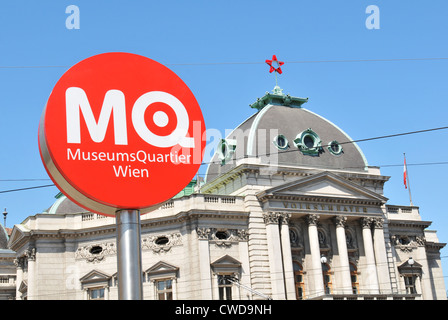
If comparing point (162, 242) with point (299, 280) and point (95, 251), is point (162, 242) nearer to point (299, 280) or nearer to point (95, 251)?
point (95, 251)

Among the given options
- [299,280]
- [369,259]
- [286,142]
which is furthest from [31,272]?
[369,259]

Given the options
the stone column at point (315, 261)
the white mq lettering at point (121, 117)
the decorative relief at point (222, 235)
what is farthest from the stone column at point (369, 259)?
the white mq lettering at point (121, 117)

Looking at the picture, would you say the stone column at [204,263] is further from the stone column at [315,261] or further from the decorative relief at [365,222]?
the decorative relief at [365,222]

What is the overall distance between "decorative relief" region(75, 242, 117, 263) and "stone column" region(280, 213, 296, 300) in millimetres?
13949

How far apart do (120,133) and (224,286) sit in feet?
123

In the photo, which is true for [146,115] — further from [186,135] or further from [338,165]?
[338,165]

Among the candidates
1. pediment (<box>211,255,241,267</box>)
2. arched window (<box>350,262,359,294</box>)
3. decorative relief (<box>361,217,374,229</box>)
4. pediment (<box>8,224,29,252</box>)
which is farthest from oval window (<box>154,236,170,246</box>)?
decorative relief (<box>361,217,374,229</box>)

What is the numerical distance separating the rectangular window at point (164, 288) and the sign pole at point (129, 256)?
36890mm

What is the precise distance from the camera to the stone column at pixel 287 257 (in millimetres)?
51531

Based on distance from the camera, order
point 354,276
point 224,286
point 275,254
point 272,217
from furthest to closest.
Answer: point 354,276
point 272,217
point 275,254
point 224,286

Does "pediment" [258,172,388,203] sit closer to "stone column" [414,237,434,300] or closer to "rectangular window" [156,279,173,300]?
"stone column" [414,237,434,300]

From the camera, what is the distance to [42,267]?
53.8 m

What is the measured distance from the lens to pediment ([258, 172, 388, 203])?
5319cm

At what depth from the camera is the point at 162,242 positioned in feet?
174
